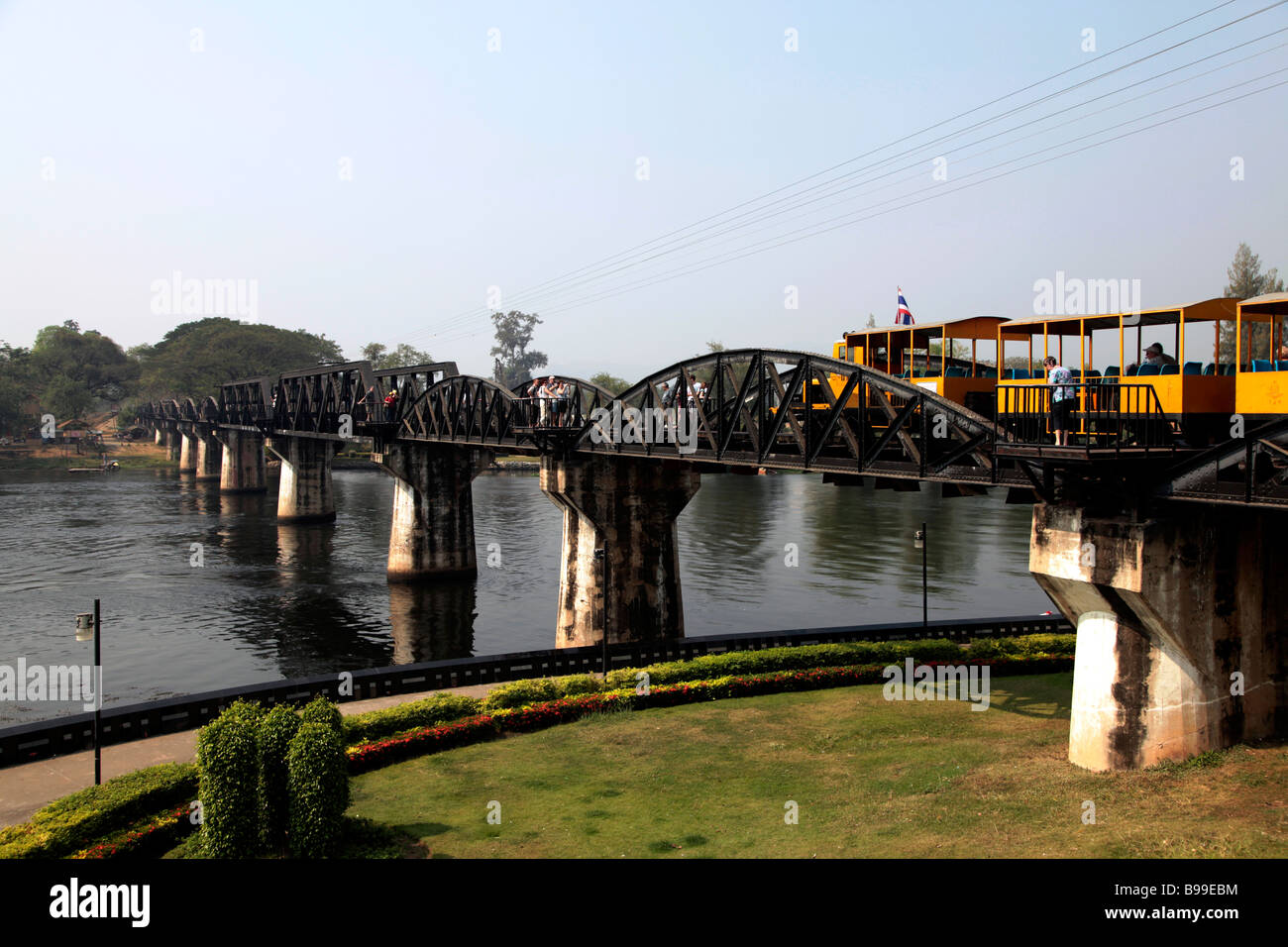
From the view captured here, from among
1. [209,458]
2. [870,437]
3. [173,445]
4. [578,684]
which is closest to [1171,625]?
[870,437]

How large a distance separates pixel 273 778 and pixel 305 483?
82824 mm

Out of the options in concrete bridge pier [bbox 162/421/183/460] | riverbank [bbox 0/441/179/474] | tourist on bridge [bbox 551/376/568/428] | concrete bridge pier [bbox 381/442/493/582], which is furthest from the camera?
concrete bridge pier [bbox 162/421/183/460]

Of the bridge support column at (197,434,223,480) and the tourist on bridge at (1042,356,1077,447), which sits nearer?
the tourist on bridge at (1042,356,1077,447)

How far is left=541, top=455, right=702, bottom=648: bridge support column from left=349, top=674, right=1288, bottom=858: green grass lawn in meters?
14.6

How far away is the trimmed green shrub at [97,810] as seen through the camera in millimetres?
16641

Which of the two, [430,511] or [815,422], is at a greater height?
[815,422]

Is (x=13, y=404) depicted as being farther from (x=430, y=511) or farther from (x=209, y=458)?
(x=430, y=511)

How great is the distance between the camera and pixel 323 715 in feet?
57.5

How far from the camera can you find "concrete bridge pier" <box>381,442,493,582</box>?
65562mm

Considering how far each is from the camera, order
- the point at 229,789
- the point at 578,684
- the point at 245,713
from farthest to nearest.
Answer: the point at 578,684 → the point at 245,713 → the point at 229,789

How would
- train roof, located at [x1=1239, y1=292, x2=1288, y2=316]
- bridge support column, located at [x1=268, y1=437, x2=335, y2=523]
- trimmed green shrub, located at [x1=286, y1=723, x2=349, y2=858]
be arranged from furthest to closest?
bridge support column, located at [x1=268, y1=437, x2=335, y2=523], train roof, located at [x1=1239, y1=292, x2=1288, y2=316], trimmed green shrub, located at [x1=286, y1=723, x2=349, y2=858]

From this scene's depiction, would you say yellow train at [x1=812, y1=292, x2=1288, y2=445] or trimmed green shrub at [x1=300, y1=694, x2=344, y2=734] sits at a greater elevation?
yellow train at [x1=812, y1=292, x2=1288, y2=445]

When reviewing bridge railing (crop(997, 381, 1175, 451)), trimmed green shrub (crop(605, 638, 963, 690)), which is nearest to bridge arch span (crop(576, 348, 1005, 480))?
bridge railing (crop(997, 381, 1175, 451))

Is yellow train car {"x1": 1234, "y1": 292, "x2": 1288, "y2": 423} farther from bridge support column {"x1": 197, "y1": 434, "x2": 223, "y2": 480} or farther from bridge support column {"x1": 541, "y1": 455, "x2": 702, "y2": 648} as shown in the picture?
bridge support column {"x1": 197, "y1": 434, "x2": 223, "y2": 480}
